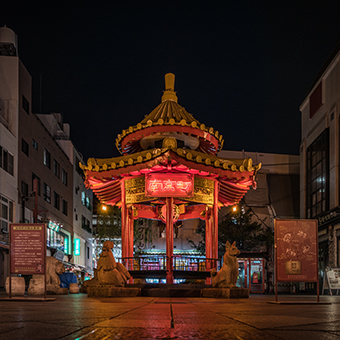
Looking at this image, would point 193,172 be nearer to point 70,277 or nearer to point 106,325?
point 106,325

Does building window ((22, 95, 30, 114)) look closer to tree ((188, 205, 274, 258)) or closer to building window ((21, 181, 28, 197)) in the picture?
building window ((21, 181, 28, 197))

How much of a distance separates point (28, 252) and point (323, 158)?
28.3 metres

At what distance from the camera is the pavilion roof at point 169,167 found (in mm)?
18422

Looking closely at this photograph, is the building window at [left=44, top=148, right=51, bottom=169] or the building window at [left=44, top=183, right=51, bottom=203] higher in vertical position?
the building window at [left=44, top=148, right=51, bottom=169]

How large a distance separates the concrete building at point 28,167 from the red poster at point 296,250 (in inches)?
805

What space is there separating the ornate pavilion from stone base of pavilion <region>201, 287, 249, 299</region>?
326cm

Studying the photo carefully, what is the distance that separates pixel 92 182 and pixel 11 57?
17.9 meters

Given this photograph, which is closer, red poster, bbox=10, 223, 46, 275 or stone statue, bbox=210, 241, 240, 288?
red poster, bbox=10, 223, 46, 275

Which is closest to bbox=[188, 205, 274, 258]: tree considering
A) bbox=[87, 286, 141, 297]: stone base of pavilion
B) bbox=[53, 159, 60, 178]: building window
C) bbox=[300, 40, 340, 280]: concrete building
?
bbox=[300, 40, 340, 280]: concrete building

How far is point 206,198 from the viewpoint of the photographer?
20125 millimetres

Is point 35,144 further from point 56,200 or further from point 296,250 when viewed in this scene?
point 296,250

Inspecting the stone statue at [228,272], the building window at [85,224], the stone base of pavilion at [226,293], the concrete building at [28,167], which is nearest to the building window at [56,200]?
the concrete building at [28,167]

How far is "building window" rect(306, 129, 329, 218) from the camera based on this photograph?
35500mm

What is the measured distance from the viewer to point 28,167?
3716cm
